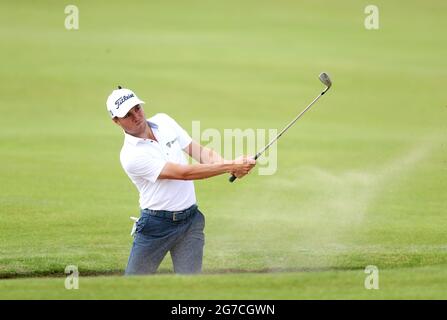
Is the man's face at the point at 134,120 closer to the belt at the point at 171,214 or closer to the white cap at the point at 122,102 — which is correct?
the white cap at the point at 122,102

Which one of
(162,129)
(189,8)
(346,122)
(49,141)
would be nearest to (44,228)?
(162,129)

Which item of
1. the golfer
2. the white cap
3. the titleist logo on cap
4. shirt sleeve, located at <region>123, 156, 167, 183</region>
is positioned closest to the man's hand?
the golfer

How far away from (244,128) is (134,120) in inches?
476

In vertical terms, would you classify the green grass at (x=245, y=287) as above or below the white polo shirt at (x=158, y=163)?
below

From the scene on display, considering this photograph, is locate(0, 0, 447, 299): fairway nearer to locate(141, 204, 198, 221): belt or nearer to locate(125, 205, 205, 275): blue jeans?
locate(125, 205, 205, 275): blue jeans

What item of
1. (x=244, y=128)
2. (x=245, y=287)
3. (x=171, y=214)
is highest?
(x=244, y=128)

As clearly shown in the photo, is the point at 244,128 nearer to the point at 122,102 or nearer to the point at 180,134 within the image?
the point at 180,134

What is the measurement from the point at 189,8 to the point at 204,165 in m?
30.0

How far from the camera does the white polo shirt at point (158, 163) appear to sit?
977cm

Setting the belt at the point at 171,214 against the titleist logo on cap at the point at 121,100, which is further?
the belt at the point at 171,214

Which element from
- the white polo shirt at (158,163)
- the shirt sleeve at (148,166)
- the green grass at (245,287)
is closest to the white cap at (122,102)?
the white polo shirt at (158,163)

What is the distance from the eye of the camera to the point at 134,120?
9.81 m

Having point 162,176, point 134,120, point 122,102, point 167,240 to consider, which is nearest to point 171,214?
point 167,240

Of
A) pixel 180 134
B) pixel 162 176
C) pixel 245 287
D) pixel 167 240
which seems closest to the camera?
pixel 245 287
